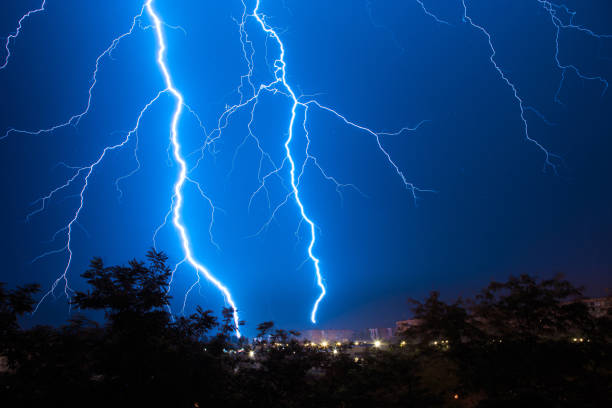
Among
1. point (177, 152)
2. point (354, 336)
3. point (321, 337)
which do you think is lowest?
point (321, 337)

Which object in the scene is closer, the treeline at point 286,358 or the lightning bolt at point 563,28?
the treeline at point 286,358

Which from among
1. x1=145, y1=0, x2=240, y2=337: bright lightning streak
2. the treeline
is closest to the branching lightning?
x1=145, y1=0, x2=240, y2=337: bright lightning streak

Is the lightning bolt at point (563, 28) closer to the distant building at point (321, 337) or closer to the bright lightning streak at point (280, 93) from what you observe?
the bright lightning streak at point (280, 93)

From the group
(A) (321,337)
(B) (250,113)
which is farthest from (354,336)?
(B) (250,113)

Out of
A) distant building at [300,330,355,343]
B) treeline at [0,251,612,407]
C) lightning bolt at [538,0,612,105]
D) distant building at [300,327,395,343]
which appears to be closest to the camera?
treeline at [0,251,612,407]

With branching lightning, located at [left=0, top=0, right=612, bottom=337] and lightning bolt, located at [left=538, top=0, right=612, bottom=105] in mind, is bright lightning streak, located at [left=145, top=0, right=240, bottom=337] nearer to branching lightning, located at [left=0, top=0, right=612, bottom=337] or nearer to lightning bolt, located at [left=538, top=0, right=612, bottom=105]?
branching lightning, located at [left=0, top=0, right=612, bottom=337]

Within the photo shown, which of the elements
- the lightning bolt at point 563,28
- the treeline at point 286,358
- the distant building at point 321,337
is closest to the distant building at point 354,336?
the distant building at point 321,337

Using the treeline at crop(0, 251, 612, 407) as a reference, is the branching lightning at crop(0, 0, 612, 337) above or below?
above

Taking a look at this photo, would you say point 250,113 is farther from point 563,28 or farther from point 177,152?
point 563,28

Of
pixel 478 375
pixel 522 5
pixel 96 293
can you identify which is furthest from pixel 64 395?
pixel 522 5
